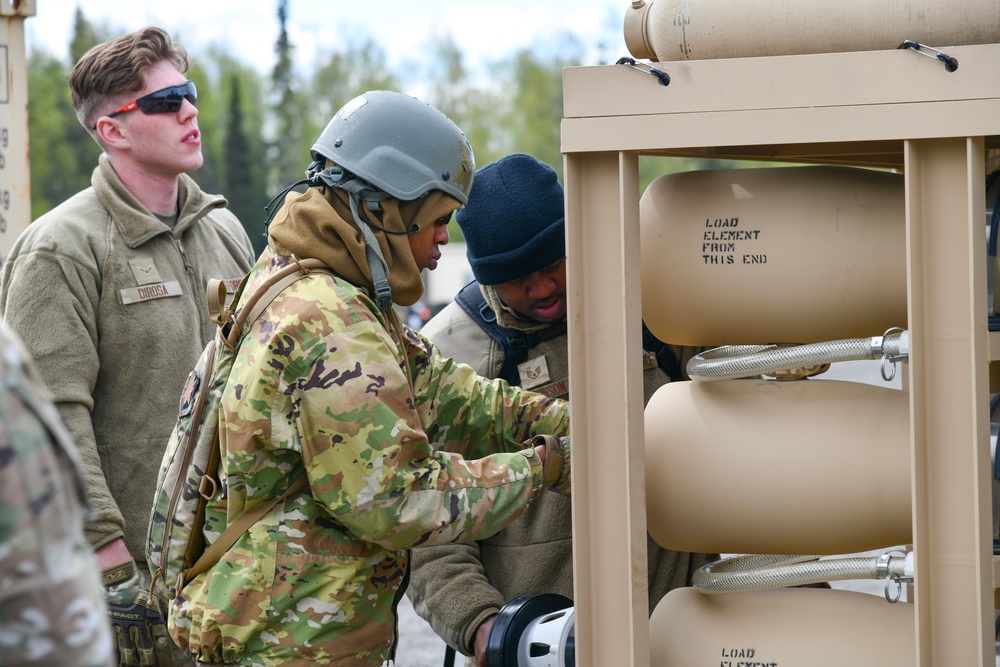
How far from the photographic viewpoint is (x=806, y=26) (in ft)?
6.37

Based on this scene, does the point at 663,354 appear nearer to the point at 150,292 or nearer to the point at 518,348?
the point at 518,348

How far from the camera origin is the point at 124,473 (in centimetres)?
306

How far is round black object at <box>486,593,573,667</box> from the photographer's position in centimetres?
230

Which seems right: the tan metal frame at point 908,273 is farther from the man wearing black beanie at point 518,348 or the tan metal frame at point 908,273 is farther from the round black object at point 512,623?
the man wearing black beanie at point 518,348

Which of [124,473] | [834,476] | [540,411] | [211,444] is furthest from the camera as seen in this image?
[124,473]

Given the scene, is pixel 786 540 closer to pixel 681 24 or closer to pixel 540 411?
pixel 540 411

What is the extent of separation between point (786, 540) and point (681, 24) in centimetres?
86

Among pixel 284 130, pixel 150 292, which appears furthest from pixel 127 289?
pixel 284 130

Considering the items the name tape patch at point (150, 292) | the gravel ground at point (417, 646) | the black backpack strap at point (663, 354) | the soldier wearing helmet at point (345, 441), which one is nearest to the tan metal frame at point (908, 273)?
the soldier wearing helmet at point (345, 441)

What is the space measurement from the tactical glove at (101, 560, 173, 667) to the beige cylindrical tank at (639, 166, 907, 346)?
1.43 metres

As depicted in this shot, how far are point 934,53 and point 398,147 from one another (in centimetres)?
91

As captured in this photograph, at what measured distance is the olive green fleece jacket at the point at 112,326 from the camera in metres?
2.91

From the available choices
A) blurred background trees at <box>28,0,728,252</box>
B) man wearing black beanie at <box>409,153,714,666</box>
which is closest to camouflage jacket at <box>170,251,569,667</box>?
man wearing black beanie at <box>409,153,714,666</box>

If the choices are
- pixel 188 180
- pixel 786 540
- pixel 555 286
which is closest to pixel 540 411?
pixel 555 286
